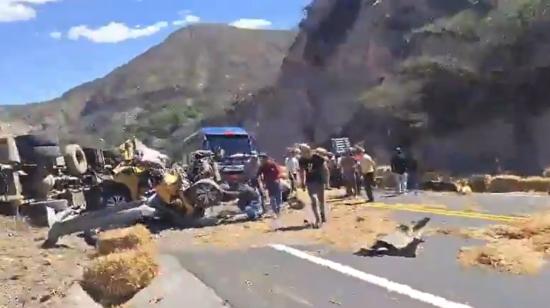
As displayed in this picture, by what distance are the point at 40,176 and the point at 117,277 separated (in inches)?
506

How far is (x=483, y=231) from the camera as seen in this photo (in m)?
14.8

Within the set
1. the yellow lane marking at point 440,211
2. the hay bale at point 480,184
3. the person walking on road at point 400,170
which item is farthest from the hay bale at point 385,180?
the yellow lane marking at point 440,211

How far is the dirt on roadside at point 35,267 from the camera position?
1165 cm

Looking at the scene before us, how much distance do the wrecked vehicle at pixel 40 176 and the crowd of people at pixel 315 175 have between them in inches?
201

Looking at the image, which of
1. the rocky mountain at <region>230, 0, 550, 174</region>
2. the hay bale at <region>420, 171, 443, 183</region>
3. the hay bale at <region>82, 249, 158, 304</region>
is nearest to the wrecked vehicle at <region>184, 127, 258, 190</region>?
the hay bale at <region>420, 171, 443, 183</region>

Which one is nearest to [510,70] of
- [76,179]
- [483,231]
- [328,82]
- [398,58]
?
[398,58]

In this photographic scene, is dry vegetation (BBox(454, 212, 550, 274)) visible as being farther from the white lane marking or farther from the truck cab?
the truck cab

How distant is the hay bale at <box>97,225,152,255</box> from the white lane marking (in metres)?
2.58

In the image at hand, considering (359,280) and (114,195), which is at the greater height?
(114,195)

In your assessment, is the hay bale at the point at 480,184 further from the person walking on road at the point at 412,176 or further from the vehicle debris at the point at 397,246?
the vehicle debris at the point at 397,246

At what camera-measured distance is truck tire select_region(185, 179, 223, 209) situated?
63.1 ft

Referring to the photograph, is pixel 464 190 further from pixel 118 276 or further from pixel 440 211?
pixel 118 276

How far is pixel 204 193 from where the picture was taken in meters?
19.2

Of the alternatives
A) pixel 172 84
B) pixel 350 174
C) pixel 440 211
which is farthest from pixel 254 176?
pixel 172 84
